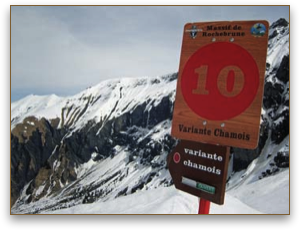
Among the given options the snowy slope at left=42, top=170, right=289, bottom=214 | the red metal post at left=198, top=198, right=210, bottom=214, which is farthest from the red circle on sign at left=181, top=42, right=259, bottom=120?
the snowy slope at left=42, top=170, right=289, bottom=214

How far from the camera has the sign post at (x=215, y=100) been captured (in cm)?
427

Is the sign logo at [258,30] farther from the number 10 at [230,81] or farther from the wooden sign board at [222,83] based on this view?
the number 10 at [230,81]

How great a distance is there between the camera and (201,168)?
15.2 ft

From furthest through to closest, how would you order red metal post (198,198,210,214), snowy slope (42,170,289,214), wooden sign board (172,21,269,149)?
snowy slope (42,170,289,214), red metal post (198,198,210,214), wooden sign board (172,21,269,149)

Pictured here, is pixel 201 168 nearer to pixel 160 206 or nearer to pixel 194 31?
pixel 194 31

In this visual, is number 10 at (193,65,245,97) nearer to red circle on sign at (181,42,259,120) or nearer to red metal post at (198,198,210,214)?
red circle on sign at (181,42,259,120)

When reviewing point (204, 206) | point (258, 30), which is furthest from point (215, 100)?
point (204, 206)

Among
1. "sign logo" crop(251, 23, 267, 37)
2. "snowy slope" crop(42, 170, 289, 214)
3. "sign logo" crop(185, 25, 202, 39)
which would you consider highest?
"sign logo" crop(185, 25, 202, 39)

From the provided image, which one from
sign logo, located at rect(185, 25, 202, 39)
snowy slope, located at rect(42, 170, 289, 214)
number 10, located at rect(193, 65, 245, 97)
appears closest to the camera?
number 10, located at rect(193, 65, 245, 97)

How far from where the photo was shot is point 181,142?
4879 millimetres

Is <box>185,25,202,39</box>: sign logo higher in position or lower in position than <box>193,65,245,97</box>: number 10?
higher

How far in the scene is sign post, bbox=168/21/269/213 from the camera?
4.27m

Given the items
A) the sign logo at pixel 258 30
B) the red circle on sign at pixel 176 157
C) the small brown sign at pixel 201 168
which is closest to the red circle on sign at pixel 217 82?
the sign logo at pixel 258 30
